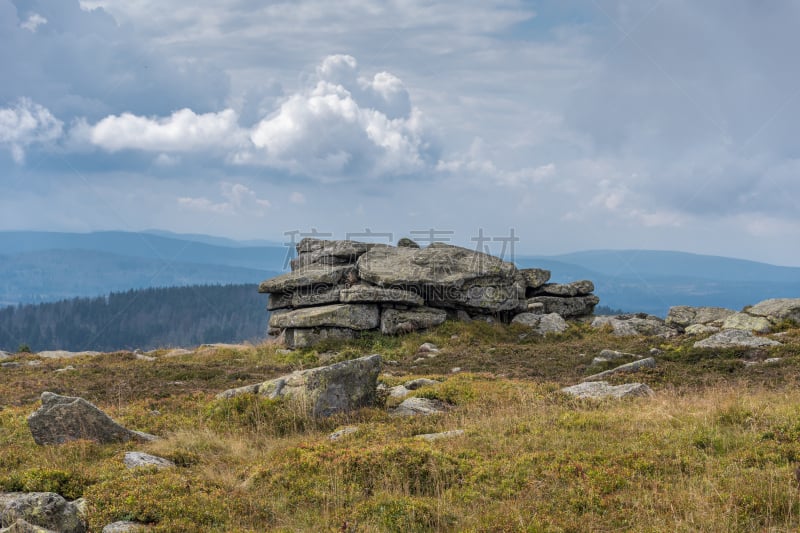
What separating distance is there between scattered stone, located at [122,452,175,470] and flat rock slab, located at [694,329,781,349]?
21.6 meters

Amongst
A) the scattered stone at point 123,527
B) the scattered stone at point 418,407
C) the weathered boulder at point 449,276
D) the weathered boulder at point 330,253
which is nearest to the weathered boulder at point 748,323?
the weathered boulder at point 449,276

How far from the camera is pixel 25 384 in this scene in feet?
82.4

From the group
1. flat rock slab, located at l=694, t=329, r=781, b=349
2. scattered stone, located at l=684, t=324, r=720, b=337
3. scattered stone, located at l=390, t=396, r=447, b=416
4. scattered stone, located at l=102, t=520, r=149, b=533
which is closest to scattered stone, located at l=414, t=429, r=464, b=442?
scattered stone, located at l=390, t=396, r=447, b=416

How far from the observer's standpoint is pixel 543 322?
117 ft

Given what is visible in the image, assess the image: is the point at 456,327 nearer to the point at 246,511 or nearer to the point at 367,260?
the point at 367,260

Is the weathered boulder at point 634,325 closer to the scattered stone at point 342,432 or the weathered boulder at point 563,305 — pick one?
the weathered boulder at point 563,305

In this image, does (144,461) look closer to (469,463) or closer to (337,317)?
(469,463)

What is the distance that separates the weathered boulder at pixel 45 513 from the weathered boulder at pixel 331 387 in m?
7.01

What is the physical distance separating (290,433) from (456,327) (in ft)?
64.9

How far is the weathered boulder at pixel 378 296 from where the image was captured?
110 feet

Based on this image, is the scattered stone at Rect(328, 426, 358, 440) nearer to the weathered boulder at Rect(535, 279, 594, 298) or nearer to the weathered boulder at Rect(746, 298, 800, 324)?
the weathered boulder at Rect(746, 298, 800, 324)

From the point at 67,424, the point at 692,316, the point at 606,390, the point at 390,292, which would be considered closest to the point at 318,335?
the point at 390,292

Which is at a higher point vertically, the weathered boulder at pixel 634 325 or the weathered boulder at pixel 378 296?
the weathered boulder at pixel 378 296

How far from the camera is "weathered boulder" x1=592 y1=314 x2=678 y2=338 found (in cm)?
3394
